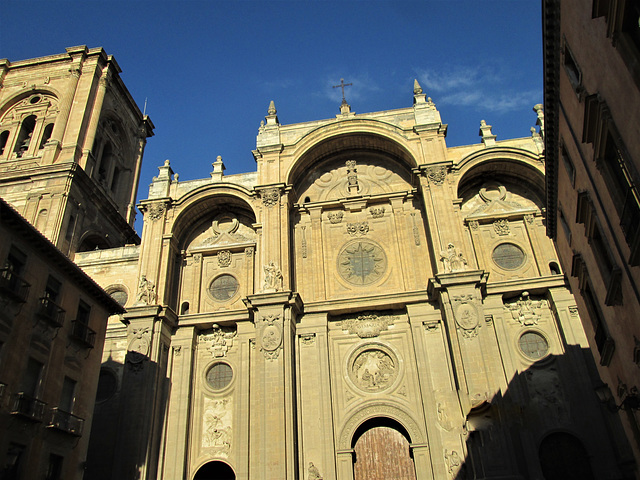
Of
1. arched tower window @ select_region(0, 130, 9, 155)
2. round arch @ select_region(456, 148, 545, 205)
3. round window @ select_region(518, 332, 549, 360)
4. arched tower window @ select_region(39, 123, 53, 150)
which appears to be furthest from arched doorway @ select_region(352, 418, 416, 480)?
arched tower window @ select_region(0, 130, 9, 155)

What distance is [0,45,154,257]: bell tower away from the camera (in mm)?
30484

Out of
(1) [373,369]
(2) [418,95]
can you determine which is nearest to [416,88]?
(2) [418,95]

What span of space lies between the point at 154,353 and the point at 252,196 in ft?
27.7

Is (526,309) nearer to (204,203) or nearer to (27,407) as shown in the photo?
(204,203)

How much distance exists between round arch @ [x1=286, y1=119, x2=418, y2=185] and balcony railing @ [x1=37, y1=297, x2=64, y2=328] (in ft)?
38.2

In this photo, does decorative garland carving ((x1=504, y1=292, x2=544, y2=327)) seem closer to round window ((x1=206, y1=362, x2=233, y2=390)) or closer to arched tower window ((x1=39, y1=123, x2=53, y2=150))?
round window ((x1=206, y1=362, x2=233, y2=390))

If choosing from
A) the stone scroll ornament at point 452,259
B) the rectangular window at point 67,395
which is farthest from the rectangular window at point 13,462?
the stone scroll ornament at point 452,259

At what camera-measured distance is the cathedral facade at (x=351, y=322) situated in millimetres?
19156

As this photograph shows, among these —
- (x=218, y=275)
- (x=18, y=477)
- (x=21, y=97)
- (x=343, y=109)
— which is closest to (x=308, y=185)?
(x=343, y=109)

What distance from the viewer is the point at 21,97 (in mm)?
36625

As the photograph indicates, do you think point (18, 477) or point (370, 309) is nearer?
point (18, 477)

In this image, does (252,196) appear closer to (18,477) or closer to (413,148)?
(413,148)

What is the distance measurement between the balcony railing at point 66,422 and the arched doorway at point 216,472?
5.64 meters

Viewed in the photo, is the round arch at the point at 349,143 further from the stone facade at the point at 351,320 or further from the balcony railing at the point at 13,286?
the balcony railing at the point at 13,286
